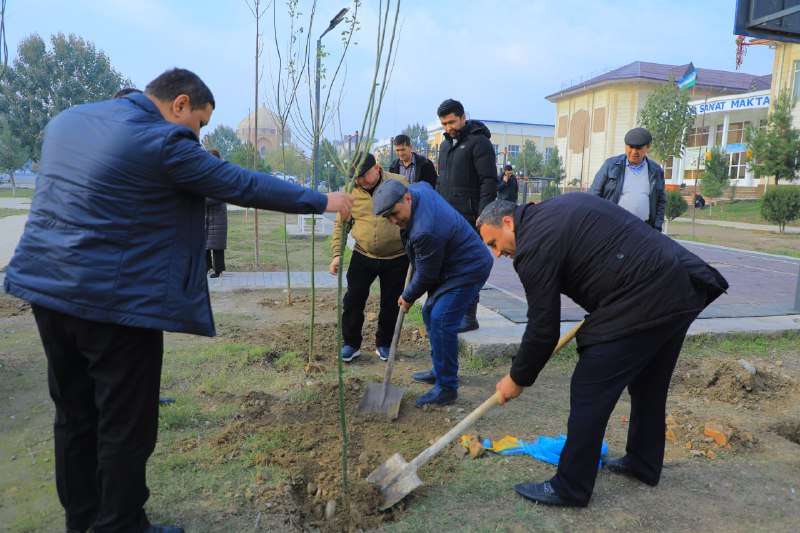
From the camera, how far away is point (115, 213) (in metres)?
1.88

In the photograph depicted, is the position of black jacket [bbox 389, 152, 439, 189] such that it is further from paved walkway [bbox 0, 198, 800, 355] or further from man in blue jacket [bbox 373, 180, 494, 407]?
man in blue jacket [bbox 373, 180, 494, 407]

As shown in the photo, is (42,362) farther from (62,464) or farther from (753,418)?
(753,418)

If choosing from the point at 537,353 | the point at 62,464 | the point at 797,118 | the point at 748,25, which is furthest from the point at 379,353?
the point at 797,118

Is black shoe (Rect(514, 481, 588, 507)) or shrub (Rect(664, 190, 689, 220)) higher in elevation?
shrub (Rect(664, 190, 689, 220))

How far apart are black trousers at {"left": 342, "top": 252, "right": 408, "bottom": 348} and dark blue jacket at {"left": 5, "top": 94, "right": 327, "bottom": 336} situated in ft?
8.14

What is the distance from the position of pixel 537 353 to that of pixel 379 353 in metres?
2.50

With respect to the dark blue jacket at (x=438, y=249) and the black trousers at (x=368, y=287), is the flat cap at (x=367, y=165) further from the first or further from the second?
the black trousers at (x=368, y=287)

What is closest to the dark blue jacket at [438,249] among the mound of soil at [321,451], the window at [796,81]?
the mound of soil at [321,451]

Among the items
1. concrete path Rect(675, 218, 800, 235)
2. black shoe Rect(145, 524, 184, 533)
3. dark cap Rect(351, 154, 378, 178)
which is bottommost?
black shoe Rect(145, 524, 184, 533)

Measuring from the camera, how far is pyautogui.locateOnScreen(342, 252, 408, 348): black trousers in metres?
4.42

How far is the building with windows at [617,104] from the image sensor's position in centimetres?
4438

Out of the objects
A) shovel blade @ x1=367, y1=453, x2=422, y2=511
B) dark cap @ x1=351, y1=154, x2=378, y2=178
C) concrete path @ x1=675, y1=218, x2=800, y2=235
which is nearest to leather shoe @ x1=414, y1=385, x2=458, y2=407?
shovel blade @ x1=367, y1=453, x2=422, y2=511

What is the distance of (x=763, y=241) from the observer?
1524 centimetres

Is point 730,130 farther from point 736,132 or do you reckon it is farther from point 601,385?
point 601,385
